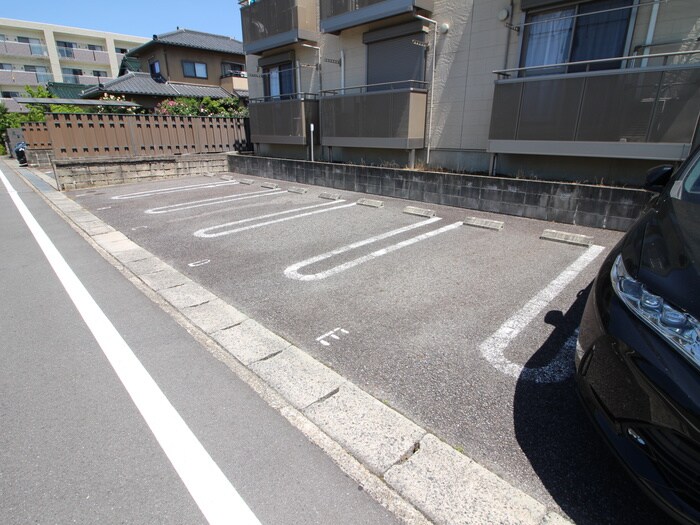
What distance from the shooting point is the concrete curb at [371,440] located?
1649 millimetres

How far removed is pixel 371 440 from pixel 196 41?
28062mm

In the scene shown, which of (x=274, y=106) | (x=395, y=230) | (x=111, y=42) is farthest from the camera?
(x=111, y=42)

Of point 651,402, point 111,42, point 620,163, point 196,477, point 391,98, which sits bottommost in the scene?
point 196,477

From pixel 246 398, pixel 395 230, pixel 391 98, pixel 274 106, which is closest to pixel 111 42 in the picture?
pixel 274 106

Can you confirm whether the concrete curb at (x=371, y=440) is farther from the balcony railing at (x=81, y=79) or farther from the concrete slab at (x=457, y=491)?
the balcony railing at (x=81, y=79)

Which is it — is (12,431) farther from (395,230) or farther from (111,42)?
(111,42)

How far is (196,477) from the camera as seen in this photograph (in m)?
1.82

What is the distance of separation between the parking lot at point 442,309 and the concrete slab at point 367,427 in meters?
0.10

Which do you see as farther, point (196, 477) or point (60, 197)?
point (60, 197)

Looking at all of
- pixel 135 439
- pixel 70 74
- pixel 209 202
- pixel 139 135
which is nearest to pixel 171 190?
pixel 209 202

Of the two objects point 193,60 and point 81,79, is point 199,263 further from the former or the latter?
point 81,79

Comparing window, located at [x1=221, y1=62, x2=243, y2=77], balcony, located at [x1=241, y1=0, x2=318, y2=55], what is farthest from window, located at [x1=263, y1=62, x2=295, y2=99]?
window, located at [x1=221, y1=62, x2=243, y2=77]

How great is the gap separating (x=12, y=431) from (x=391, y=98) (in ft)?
28.9

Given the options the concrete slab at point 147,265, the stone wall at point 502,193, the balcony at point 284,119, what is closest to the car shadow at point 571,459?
the concrete slab at point 147,265
